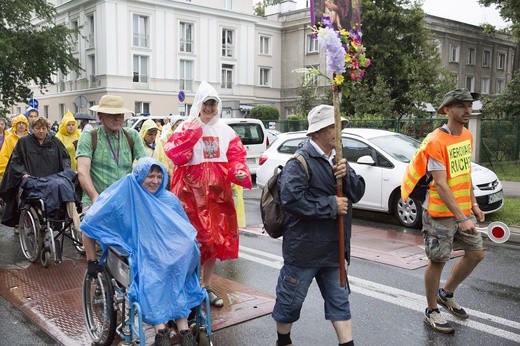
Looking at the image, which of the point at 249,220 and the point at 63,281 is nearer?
the point at 63,281

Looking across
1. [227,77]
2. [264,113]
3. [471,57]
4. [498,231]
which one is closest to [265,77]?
[227,77]

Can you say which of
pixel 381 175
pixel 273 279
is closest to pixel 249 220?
pixel 381 175

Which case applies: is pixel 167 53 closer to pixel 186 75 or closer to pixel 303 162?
pixel 186 75

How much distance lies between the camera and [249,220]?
9719 mm

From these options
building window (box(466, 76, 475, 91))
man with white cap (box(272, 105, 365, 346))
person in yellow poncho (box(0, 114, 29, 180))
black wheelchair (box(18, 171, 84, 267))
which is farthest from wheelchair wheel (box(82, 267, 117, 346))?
building window (box(466, 76, 475, 91))

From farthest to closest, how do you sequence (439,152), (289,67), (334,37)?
(289,67) < (439,152) < (334,37)

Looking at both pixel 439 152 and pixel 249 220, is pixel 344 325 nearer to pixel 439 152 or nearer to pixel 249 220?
pixel 439 152

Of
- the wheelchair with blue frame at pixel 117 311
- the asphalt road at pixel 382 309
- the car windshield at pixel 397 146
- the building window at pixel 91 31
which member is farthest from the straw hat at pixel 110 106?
the building window at pixel 91 31

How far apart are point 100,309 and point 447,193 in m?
2.82

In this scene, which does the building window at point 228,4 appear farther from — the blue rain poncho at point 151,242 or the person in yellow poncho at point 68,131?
the blue rain poncho at point 151,242

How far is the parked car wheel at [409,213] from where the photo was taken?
8.63 m

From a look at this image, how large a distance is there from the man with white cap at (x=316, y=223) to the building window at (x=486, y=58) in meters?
52.0

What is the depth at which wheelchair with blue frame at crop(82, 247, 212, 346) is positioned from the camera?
354 centimetres

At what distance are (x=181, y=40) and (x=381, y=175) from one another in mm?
35653
